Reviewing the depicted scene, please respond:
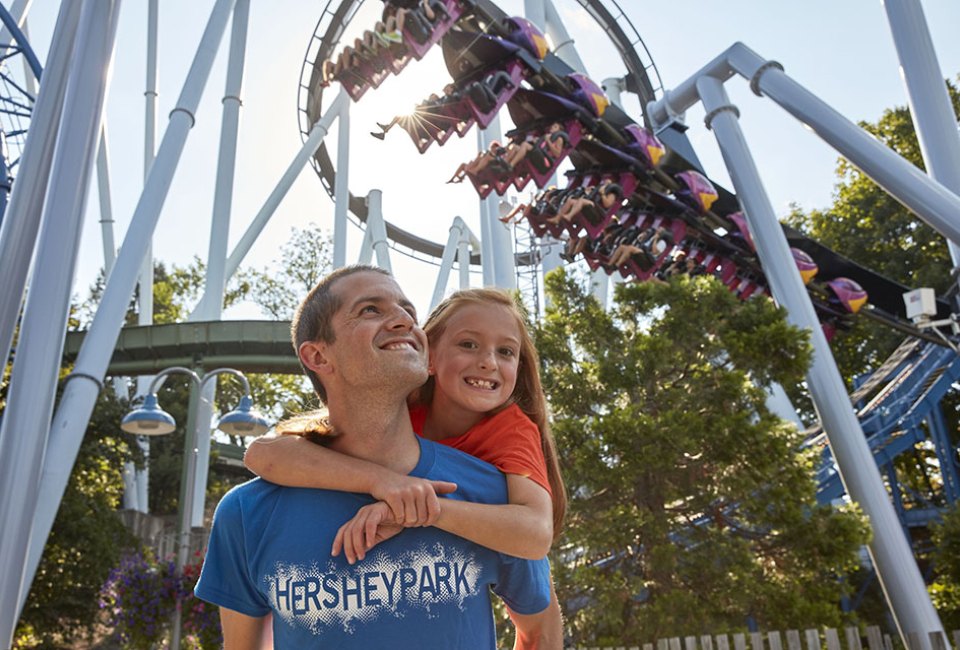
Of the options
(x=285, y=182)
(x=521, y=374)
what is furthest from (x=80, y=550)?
(x=521, y=374)

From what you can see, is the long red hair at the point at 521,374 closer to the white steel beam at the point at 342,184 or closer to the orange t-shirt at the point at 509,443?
the orange t-shirt at the point at 509,443

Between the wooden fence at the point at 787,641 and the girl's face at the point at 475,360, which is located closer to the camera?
the girl's face at the point at 475,360

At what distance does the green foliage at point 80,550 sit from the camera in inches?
476

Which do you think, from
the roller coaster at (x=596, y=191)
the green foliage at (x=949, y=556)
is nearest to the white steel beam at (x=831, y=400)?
the roller coaster at (x=596, y=191)

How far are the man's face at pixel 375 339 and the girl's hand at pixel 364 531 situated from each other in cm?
18

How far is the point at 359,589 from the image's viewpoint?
105 cm

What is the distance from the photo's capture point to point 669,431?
6.05m

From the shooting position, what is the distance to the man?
1.05m

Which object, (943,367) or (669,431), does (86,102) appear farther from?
(943,367)

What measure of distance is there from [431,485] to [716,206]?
1126 centimetres

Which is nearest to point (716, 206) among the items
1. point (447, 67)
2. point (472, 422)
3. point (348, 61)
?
point (447, 67)

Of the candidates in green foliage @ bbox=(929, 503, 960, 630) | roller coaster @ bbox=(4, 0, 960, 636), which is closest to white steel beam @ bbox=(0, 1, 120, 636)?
roller coaster @ bbox=(4, 0, 960, 636)

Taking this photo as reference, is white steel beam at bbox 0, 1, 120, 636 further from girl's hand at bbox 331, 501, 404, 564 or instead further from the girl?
girl's hand at bbox 331, 501, 404, 564

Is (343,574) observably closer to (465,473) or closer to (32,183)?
(465,473)
